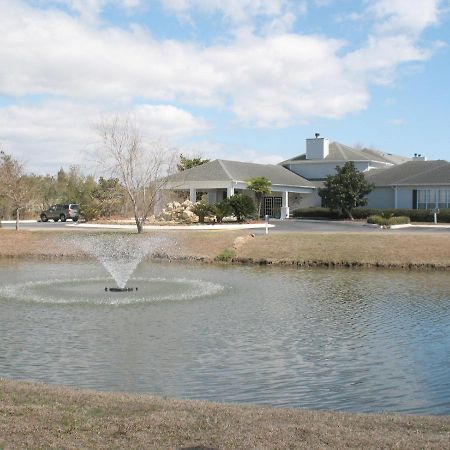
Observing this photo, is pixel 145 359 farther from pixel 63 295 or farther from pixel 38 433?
pixel 63 295

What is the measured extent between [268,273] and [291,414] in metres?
20.0

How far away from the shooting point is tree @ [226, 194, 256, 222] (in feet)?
165

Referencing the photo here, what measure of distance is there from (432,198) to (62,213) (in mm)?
32224

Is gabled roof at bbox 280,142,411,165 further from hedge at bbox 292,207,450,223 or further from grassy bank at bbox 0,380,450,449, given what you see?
grassy bank at bbox 0,380,450,449

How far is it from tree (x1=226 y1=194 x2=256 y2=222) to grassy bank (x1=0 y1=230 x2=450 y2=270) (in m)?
11.7

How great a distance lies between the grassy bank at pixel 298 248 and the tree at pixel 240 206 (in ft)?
38.3

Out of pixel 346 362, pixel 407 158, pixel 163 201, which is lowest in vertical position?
pixel 346 362

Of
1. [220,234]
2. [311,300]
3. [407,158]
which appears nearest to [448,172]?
[220,234]

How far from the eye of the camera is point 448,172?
189ft

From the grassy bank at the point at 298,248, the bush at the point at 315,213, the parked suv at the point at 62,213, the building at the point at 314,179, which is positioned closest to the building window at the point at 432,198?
the building at the point at 314,179

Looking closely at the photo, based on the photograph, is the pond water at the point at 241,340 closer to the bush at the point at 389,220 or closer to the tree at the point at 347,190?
the bush at the point at 389,220

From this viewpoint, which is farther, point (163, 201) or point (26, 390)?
point (163, 201)

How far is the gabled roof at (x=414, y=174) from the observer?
5687 centimetres

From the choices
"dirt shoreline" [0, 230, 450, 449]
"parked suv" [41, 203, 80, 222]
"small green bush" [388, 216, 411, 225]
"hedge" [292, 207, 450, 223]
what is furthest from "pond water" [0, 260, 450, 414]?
"parked suv" [41, 203, 80, 222]
